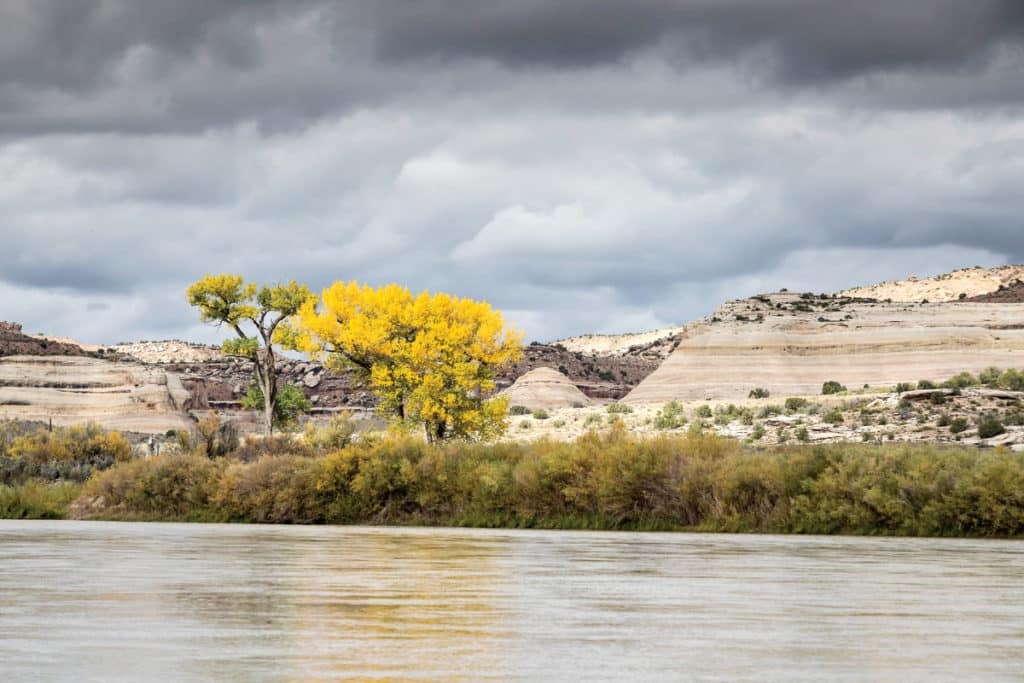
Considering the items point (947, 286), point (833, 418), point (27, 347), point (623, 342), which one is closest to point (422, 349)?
point (833, 418)

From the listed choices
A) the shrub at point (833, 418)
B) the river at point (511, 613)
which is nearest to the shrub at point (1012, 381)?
the shrub at point (833, 418)

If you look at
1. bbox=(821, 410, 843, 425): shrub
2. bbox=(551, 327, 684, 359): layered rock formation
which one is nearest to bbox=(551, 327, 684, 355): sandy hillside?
bbox=(551, 327, 684, 359): layered rock formation

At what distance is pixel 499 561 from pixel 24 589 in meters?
7.34

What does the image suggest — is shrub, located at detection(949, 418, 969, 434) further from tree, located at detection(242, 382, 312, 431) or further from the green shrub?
tree, located at detection(242, 382, 312, 431)

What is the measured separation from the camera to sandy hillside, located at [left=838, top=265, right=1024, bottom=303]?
14725cm

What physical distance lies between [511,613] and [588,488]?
19591 millimetres

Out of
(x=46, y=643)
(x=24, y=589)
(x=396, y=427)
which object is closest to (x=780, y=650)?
(x=46, y=643)

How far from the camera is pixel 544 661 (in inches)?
360

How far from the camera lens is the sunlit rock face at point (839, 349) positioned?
6894 cm

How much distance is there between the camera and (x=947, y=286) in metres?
155

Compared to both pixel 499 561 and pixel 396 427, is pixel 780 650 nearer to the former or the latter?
pixel 499 561

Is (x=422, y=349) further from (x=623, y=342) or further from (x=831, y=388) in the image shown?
(x=623, y=342)

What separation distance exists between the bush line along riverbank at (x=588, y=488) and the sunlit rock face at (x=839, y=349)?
35.6m

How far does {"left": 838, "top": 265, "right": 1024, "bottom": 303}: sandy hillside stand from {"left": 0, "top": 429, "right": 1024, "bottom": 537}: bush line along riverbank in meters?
117
